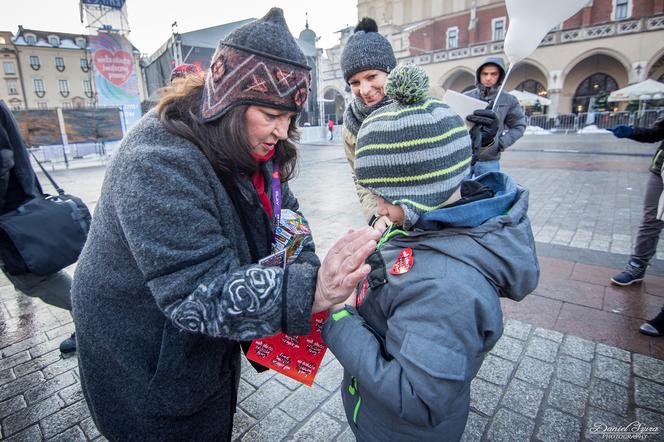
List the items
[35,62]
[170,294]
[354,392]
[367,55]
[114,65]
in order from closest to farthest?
1. [170,294]
2. [354,392]
3. [367,55]
4. [114,65]
5. [35,62]

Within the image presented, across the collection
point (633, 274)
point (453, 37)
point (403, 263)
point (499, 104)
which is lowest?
point (633, 274)

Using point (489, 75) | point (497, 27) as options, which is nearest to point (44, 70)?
point (497, 27)

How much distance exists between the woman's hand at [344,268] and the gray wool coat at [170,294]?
0.14ft

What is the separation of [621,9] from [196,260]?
117ft

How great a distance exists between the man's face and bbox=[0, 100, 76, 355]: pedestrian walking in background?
415cm

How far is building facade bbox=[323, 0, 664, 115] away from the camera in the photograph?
22531 mm

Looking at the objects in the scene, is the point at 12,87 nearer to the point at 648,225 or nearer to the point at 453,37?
the point at 453,37

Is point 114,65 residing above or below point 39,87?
below

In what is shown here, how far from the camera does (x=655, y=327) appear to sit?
2744 millimetres

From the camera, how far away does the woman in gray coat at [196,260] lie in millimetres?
925

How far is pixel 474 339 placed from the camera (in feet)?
3.36

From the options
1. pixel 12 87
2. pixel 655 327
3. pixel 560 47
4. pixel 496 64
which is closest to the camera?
pixel 655 327

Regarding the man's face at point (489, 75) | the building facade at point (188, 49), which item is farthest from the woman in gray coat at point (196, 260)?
the building facade at point (188, 49)

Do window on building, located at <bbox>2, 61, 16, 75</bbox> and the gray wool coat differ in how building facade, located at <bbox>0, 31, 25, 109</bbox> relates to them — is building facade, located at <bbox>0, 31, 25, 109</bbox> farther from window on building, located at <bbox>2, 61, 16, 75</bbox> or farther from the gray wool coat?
the gray wool coat
